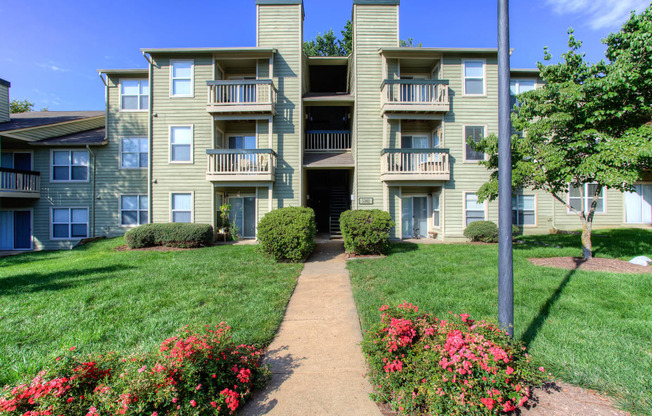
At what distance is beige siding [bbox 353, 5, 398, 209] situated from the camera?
13273 millimetres

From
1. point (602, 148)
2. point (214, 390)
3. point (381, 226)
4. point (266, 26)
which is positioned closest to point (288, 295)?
point (214, 390)

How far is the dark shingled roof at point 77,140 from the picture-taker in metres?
13.9

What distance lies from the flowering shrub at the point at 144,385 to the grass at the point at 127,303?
0.41 m

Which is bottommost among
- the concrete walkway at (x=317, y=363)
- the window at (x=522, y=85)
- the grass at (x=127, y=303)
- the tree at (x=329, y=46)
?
the concrete walkway at (x=317, y=363)

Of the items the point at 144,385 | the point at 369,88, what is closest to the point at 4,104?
the point at 369,88

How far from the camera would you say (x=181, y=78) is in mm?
13539

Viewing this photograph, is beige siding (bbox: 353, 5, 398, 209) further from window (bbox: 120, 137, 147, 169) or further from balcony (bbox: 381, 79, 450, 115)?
window (bbox: 120, 137, 147, 169)

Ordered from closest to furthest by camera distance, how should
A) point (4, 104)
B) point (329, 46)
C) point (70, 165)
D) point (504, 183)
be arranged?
point (504, 183) < point (70, 165) < point (4, 104) < point (329, 46)

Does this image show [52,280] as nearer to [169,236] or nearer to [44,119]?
[169,236]

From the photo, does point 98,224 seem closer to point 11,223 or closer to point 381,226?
point 11,223

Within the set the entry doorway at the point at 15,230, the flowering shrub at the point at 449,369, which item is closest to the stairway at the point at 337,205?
the flowering shrub at the point at 449,369

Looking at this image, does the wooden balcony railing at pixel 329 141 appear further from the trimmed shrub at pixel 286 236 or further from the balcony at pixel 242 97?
the trimmed shrub at pixel 286 236

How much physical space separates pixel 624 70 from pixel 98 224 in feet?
65.3

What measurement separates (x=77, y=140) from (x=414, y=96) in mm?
16718
